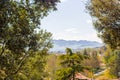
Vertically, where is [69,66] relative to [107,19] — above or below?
below

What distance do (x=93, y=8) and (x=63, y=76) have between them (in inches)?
267

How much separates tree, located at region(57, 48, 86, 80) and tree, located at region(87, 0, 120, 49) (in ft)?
10.2

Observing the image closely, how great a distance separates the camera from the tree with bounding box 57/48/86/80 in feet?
89.9

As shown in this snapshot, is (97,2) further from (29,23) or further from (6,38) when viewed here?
(6,38)

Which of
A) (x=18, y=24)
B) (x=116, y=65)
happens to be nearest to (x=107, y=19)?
(x=18, y=24)

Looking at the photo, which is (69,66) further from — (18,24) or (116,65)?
(116,65)

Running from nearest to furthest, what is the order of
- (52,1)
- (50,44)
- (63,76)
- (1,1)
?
(1,1), (52,1), (63,76), (50,44)

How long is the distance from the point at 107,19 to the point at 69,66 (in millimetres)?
5463

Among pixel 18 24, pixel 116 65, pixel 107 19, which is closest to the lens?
pixel 18 24

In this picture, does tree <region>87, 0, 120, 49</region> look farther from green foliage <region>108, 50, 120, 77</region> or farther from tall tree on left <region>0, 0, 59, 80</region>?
green foliage <region>108, 50, 120, 77</region>

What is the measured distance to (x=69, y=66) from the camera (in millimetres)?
27812

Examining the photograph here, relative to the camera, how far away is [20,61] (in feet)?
85.3

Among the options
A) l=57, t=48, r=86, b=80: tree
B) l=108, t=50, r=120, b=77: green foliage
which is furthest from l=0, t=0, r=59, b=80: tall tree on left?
l=108, t=50, r=120, b=77: green foliage

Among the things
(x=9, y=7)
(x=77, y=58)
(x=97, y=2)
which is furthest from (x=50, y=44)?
(x=9, y=7)
